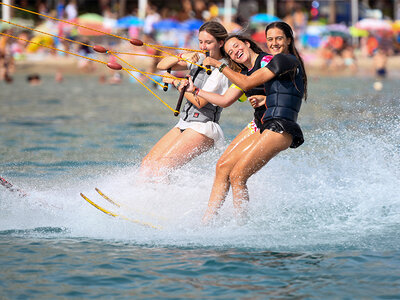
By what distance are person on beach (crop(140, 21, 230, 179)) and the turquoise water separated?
214mm

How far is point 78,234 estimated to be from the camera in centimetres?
664

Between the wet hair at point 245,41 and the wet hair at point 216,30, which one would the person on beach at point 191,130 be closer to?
the wet hair at point 216,30

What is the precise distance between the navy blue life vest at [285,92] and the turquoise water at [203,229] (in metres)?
1.09

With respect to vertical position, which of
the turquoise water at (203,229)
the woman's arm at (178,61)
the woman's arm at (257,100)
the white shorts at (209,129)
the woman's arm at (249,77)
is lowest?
the turquoise water at (203,229)

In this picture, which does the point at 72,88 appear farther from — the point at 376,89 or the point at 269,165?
the point at 269,165

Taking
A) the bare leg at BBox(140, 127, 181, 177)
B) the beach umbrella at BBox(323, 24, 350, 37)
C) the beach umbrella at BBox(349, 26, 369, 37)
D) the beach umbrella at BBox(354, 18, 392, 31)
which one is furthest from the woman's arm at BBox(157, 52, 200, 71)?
the beach umbrella at BBox(323, 24, 350, 37)

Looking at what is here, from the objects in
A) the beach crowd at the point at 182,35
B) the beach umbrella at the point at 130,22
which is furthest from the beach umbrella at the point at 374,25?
the beach umbrella at the point at 130,22

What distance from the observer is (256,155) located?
6.32 m

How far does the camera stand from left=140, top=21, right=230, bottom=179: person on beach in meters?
7.11

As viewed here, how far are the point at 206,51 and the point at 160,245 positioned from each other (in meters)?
1.91

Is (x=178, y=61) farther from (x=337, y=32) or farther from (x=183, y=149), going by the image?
(x=337, y=32)

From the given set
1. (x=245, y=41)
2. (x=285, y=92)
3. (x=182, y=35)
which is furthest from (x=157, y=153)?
(x=182, y=35)

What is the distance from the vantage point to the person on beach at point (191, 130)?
711 cm

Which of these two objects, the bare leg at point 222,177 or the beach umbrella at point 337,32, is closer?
the bare leg at point 222,177
